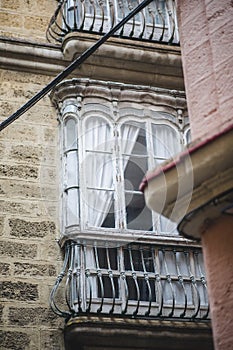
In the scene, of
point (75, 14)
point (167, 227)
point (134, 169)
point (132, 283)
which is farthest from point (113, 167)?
point (75, 14)

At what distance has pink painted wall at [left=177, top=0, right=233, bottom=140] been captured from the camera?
3.82 metres

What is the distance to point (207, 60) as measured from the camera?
159 inches

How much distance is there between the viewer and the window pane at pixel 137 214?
323 inches

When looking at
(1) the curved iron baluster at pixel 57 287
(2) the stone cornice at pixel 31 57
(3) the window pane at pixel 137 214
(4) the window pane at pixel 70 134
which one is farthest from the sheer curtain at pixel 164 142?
(1) the curved iron baluster at pixel 57 287

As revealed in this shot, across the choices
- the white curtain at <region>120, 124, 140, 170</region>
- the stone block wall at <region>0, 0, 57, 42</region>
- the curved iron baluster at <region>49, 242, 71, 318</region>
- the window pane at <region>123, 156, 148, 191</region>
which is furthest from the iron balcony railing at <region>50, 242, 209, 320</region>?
the stone block wall at <region>0, 0, 57, 42</region>

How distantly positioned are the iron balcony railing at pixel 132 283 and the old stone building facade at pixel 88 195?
1cm

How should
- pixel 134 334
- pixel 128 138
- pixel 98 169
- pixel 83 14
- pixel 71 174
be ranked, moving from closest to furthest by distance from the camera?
pixel 134 334 → pixel 71 174 → pixel 98 169 → pixel 128 138 → pixel 83 14

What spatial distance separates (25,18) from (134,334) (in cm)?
426

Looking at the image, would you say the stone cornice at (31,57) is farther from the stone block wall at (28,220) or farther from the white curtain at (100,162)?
the white curtain at (100,162)

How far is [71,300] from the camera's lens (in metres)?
7.53

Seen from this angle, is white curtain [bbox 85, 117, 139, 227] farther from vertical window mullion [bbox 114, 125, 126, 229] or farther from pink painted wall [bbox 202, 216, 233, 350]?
pink painted wall [bbox 202, 216, 233, 350]

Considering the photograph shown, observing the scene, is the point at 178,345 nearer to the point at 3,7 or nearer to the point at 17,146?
the point at 17,146

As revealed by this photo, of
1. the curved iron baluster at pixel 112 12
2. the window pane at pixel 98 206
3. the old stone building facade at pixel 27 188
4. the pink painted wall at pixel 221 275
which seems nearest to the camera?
the pink painted wall at pixel 221 275

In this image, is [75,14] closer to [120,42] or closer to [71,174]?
[120,42]
